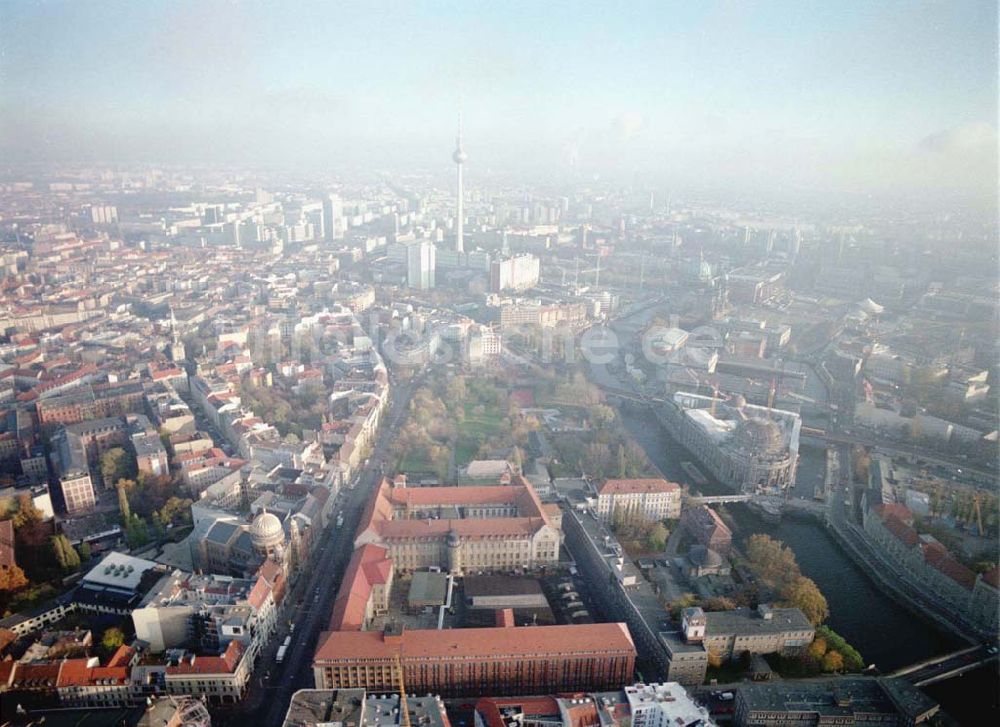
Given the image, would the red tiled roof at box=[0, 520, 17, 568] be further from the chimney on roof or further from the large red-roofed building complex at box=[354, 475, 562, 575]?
the chimney on roof

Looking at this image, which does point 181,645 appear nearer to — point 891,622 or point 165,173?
point 891,622

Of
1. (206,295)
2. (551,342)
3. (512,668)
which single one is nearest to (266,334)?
(206,295)

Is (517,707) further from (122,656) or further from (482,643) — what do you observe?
(122,656)

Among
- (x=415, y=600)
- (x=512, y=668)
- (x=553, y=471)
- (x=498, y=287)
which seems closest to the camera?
(x=512, y=668)

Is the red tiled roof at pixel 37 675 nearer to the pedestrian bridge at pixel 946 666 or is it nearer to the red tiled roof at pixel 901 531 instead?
the pedestrian bridge at pixel 946 666

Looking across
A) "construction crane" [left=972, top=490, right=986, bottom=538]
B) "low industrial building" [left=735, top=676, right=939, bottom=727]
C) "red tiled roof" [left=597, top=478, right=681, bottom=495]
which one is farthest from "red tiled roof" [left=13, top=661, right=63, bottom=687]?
"construction crane" [left=972, top=490, right=986, bottom=538]

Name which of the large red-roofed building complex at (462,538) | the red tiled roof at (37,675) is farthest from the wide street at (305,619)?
the red tiled roof at (37,675)
